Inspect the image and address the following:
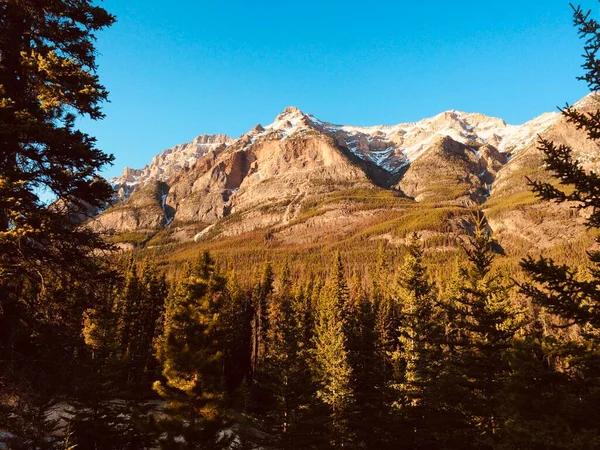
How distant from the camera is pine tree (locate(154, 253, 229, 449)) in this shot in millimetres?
17859

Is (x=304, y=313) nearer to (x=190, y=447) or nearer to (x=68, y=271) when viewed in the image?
(x=190, y=447)

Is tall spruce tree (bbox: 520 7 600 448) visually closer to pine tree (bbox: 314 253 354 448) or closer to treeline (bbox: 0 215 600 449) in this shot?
treeline (bbox: 0 215 600 449)

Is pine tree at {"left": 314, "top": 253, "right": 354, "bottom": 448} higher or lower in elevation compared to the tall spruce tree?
lower

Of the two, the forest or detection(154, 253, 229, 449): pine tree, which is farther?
detection(154, 253, 229, 449): pine tree

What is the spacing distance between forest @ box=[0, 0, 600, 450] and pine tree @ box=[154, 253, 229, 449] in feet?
0.26

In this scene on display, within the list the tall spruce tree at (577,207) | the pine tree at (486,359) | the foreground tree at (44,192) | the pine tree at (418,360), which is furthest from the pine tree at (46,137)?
the pine tree at (418,360)

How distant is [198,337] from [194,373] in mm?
1799

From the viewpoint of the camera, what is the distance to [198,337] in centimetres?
1944

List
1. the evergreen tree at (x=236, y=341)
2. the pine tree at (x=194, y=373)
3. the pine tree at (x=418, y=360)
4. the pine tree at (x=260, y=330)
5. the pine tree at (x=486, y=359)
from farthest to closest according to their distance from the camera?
the evergreen tree at (x=236, y=341) → the pine tree at (x=260, y=330) → the pine tree at (x=418, y=360) → the pine tree at (x=194, y=373) → the pine tree at (x=486, y=359)

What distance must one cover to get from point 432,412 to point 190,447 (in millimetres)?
13602

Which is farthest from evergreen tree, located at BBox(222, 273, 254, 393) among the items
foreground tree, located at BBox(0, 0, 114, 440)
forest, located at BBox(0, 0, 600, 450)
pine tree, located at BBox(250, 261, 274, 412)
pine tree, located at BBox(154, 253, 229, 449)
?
foreground tree, located at BBox(0, 0, 114, 440)

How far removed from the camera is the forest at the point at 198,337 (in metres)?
7.92

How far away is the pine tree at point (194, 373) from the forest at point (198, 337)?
8 centimetres

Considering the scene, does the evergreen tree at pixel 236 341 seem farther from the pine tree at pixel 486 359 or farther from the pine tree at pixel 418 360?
the pine tree at pixel 486 359
